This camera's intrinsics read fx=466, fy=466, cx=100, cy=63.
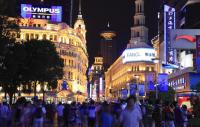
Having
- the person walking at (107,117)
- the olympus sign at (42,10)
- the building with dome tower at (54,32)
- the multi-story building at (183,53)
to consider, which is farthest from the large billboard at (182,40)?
the olympus sign at (42,10)

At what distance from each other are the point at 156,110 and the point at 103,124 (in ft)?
25.2

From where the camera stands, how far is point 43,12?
151 metres

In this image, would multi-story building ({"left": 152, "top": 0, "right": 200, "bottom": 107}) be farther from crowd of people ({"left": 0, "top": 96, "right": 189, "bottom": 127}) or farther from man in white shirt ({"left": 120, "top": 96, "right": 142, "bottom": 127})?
man in white shirt ({"left": 120, "top": 96, "right": 142, "bottom": 127})

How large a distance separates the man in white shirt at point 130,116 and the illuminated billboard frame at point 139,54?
14759cm

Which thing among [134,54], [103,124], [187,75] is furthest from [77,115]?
[134,54]

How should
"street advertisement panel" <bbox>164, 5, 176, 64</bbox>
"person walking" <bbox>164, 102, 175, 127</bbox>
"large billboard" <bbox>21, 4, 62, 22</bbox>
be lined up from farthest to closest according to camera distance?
"large billboard" <bbox>21, 4, 62, 22</bbox> → "street advertisement panel" <bbox>164, 5, 176, 64</bbox> → "person walking" <bbox>164, 102, 175, 127</bbox>

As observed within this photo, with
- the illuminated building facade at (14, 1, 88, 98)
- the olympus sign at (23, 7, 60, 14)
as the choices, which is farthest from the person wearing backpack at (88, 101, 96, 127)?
the olympus sign at (23, 7, 60, 14)

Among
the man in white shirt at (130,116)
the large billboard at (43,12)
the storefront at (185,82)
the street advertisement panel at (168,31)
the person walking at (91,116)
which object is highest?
the large billboard at (43,12)

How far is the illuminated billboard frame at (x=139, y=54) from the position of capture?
528 feet

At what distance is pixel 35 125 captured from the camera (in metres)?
23.1

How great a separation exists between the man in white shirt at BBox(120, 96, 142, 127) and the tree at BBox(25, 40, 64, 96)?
47.8 m

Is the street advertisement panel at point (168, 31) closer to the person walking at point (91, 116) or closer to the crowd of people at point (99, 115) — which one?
the crowd of people at point (99, 115)

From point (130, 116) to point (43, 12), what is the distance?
463ft

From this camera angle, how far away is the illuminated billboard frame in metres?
161
